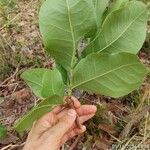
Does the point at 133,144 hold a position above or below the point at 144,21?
below

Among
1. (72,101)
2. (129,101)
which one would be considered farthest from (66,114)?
(129,101)

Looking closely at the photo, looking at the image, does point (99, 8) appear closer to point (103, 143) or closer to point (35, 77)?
point (35, 77)

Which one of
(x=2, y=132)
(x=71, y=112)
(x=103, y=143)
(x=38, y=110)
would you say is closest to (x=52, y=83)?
(x=38, y=110)

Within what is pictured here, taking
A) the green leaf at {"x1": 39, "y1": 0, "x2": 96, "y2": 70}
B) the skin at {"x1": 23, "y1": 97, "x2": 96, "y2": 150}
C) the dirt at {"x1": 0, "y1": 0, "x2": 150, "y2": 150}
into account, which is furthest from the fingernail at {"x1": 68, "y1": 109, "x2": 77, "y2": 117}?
the dirt at {"x1": 0, "y1": 0, "x2": 150, "y2": 150}

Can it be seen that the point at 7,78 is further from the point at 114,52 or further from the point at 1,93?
the point at 114,52

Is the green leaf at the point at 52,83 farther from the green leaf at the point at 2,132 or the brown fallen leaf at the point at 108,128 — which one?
the green leaf at the point at 2,132

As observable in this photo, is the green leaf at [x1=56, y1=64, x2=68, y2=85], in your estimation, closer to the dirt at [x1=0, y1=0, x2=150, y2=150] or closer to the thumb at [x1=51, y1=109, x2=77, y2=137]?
the thumb at [x1=51, y1=109, x2=77, y2=137]

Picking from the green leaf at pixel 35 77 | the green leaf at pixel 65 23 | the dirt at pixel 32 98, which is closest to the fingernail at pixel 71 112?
the green leaf at pixel 35 77
